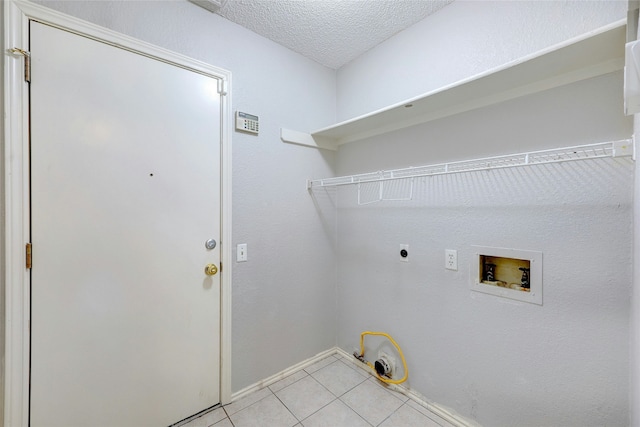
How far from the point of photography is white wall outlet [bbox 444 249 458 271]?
1.52 meters

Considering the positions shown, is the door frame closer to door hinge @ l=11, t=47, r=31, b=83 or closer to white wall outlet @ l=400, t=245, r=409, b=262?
door hinge @ l=11, t=47, r=31, b=83

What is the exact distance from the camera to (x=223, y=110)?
1631 mm

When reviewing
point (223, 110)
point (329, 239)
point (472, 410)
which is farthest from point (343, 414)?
point (223, 110)

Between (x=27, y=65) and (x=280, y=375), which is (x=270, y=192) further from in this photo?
(x=280, y=375)

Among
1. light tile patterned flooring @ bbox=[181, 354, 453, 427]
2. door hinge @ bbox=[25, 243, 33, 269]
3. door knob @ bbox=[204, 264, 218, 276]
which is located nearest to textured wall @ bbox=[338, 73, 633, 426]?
light tile patterned flooring @ bbox=[181, 354, 453, 427]

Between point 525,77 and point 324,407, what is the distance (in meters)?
2.16

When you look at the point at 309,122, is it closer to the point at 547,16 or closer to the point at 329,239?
the point at 329,239

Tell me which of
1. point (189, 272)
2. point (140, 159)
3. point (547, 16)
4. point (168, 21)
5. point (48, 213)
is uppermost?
point (168, 21)

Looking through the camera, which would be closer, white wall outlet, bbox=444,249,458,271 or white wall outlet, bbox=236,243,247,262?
white wall outlet, bbox=444,249,458,271

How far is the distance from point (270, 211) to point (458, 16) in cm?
171

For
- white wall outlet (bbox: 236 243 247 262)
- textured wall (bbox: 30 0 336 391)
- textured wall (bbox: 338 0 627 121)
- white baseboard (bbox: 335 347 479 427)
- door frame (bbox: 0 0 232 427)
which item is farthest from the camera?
white wall outlet (bbox: 236 243 247 262)

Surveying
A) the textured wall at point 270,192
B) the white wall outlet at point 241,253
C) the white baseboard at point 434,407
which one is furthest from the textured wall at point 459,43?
the white baseboard at point 434,407

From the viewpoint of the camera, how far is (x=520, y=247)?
4.25 ft

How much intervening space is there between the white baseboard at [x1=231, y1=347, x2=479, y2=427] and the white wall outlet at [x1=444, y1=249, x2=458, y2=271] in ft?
2.87
